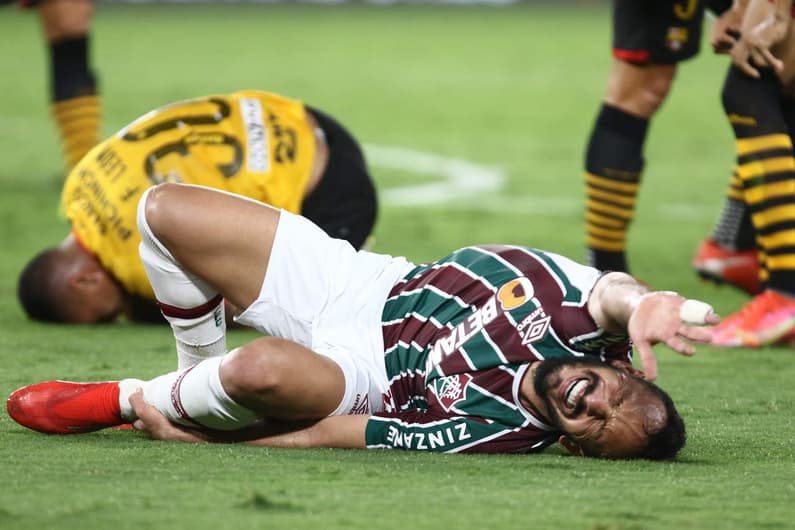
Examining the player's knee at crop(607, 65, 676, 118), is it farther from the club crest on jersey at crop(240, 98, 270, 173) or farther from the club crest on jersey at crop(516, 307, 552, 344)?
the club crest on jersey at crop(516, 307, 552, 344)

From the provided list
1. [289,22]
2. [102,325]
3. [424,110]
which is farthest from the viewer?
[289,22]

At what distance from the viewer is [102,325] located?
4887mm

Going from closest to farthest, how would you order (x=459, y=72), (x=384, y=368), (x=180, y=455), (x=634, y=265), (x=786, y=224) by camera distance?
1. (x=180, y=455)
2. (x=384, y=368)
3. (x=786, y=224)
4. (x=634, y=265)
5. (x=459, y=72)

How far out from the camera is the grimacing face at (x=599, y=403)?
9.95 ft

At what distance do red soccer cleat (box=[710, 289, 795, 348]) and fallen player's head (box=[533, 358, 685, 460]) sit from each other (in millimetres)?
1583

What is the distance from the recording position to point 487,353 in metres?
3.16

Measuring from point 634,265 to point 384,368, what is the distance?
9.48ft

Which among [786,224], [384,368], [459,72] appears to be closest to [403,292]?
[384,368]

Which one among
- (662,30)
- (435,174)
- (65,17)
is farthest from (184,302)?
(435,174)

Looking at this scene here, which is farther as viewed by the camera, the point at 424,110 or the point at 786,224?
the point at 424,110

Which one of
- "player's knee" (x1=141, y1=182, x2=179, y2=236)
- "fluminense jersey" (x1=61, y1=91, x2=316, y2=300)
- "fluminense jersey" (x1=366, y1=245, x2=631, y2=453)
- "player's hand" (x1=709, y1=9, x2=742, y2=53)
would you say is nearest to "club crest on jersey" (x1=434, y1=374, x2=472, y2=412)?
"fluminense jersey" (x1=366, y1=245, x2=631, y2=453)

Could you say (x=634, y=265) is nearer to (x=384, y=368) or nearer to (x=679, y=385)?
(x=679, y=385)

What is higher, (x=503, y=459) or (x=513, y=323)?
(x=513, y=323)

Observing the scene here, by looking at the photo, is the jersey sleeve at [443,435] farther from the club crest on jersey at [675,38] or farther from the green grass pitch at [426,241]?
the club crest on jersey at [675,38]
